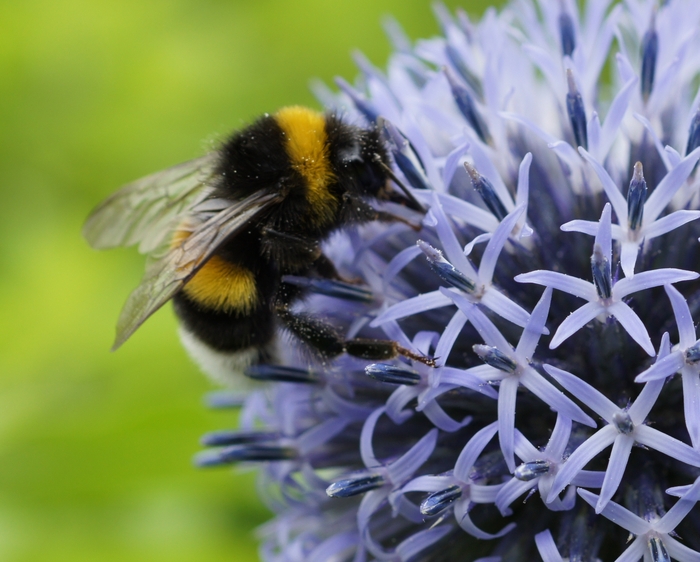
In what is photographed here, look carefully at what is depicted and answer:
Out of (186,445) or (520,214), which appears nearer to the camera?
(520,214)

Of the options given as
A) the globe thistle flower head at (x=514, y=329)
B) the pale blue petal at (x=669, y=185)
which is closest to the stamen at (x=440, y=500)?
the globe thistle flower head at (x=514, y=329)

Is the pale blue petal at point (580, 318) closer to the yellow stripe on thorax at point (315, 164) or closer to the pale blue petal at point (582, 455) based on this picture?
the pale blue petal at point (582, 455)

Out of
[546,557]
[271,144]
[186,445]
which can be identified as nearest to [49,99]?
[186,445]

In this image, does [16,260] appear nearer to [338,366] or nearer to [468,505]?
[338,366]

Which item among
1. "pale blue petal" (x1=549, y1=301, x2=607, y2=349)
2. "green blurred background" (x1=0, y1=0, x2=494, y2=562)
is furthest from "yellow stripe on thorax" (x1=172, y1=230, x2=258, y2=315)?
"pale blue petal" (x1=549, y1=301, x2=607, y2=349)

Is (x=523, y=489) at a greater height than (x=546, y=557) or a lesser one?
greater

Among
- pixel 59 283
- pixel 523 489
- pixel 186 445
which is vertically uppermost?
pixel 59 283

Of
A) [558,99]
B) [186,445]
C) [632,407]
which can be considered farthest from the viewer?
[186,445]
